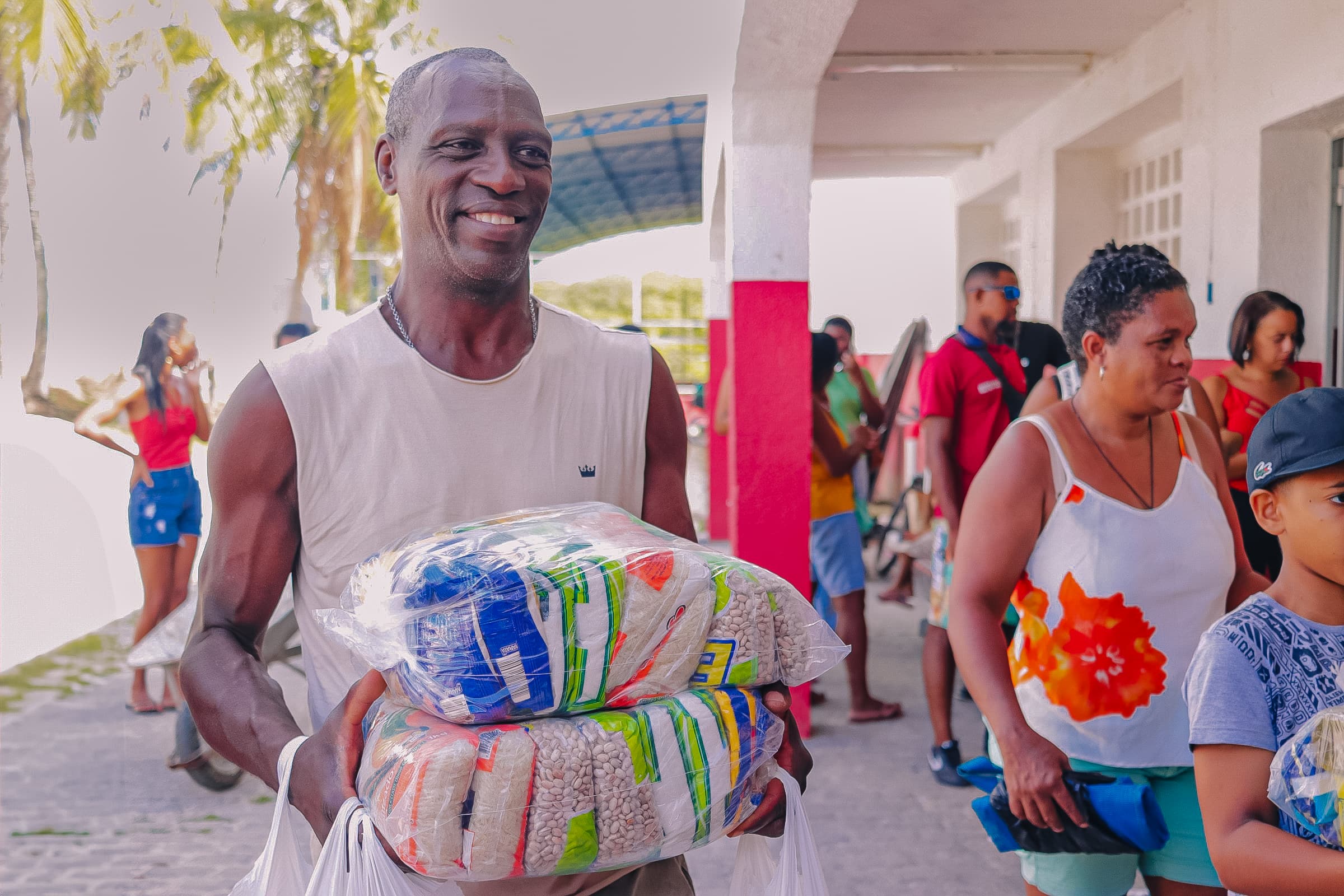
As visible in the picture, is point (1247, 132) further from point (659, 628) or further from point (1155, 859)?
point (659, 628)

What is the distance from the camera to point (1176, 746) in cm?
224

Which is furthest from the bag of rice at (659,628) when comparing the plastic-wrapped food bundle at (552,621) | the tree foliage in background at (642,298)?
the tree foliage in background at (642,298)

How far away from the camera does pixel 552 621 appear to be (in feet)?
3.76

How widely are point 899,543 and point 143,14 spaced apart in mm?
10679

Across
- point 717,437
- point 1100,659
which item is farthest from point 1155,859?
point 717,437

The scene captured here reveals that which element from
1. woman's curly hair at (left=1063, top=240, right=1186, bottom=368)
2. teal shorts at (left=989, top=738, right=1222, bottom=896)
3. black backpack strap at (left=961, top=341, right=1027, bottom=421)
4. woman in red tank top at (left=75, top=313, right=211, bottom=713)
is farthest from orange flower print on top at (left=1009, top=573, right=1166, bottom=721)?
woman in red tank top at (left=75, top=313, right=211, bottom=713)

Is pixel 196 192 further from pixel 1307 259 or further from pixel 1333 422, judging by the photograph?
pixel 1333 422

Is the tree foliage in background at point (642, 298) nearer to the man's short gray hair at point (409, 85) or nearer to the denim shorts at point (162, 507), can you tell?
the denim shorts at point (162, 507)

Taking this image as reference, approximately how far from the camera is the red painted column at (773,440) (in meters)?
5.38

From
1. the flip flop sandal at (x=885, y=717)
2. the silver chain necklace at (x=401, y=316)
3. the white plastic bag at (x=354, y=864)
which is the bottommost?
the flip flop sandal at (x=885, y=717)

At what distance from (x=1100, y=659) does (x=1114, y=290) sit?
0.78m

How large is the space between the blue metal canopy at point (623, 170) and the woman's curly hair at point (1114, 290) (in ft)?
14.8

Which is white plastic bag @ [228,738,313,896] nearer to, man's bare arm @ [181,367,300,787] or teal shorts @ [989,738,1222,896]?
man's bare arm @ [181,367,300,787]

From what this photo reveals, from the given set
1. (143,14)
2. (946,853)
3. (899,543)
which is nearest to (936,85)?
(899,543)
